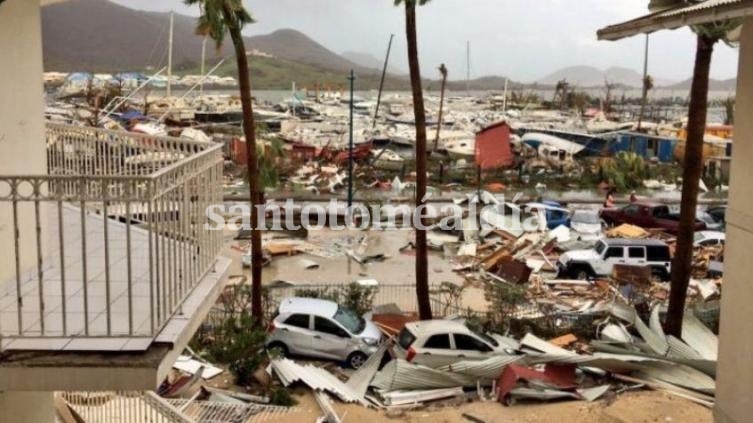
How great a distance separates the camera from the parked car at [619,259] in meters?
24.0

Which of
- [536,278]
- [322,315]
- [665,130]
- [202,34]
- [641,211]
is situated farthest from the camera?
[665,130]

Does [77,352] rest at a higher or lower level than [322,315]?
higher

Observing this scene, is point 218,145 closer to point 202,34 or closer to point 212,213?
point 212,213

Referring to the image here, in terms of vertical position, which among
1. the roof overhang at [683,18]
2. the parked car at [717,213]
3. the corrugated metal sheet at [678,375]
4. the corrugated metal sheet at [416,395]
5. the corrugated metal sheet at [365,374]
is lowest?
the corrugated metal sheet at [416,395]

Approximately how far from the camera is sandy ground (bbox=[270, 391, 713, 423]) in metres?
12.7

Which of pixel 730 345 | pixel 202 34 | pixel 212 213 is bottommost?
pixel 730 345

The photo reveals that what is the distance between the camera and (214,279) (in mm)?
6074

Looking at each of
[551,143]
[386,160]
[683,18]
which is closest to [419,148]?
[683,18]

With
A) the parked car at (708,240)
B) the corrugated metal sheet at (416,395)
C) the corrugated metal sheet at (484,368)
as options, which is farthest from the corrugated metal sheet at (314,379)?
the parked car at (708,240)

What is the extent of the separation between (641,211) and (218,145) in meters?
27.7

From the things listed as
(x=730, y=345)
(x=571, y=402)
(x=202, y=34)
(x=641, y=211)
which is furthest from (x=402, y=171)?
(x=730, y=345)

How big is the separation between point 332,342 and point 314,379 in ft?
5.56

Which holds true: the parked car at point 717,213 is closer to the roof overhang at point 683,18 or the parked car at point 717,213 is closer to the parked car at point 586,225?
the parked car at point 586,225

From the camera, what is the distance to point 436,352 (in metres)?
14.9
